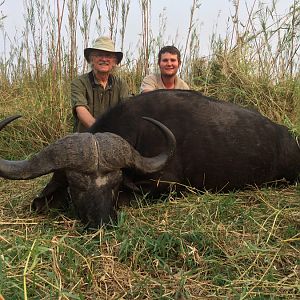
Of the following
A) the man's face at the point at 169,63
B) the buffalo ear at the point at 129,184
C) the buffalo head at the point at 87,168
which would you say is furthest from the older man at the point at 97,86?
the buffalo head at the point at 87,168

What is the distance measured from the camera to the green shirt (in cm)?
523

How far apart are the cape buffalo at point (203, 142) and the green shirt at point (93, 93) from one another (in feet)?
4.04

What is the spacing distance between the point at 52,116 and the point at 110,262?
3.73m

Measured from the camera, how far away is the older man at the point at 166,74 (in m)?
5.64

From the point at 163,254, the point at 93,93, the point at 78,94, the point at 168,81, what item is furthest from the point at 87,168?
the point at 168,81

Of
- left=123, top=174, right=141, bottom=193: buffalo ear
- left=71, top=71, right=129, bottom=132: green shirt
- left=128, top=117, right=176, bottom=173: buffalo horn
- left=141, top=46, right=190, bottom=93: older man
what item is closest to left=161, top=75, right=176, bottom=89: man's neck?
left=141, top=46, right=190, bottom=93: older man

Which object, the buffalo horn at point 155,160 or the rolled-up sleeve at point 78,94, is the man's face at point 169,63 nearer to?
the rolled-up sleeve at point 78,94

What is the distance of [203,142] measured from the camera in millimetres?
4020

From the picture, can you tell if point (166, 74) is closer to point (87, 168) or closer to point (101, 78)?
point (101, 78)

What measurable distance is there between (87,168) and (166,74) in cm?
292

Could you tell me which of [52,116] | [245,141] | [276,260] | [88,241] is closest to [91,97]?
[52,116]

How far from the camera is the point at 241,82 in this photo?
20.5 ft

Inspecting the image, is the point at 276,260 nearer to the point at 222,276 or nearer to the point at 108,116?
the point at 222,276

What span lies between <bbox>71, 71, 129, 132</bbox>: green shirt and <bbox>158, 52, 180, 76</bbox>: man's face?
1.75 feet
